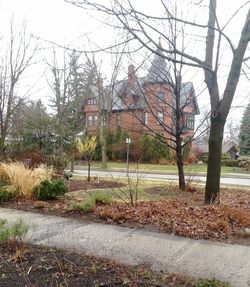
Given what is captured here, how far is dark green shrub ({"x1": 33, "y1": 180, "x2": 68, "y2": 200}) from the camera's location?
28.1 ft

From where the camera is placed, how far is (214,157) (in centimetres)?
794

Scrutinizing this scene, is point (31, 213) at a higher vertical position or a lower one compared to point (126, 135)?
lower

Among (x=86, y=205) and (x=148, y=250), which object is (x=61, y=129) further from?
(x=148, y=250)

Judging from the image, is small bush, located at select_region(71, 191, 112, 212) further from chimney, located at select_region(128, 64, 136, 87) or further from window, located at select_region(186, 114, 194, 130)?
window, located at select_region(186, 114, 194, 130)

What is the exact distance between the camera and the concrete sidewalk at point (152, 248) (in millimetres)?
4074

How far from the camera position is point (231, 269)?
408cm

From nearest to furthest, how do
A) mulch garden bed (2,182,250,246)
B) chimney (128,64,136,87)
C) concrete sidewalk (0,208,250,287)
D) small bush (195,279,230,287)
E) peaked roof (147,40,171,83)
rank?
1. small bush (195,279,230,287)
2. concrete sidewalk (0,208,250,287)
3. mulch garden bed (2,182,250,246)
4. chimney (128,64,136,87)
5. peaked roof (147,40,171,83)

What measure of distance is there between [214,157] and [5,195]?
4889mm

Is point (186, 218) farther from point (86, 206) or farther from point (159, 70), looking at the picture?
point (159, 70)

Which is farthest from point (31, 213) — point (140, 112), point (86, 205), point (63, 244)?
point (140, 112)

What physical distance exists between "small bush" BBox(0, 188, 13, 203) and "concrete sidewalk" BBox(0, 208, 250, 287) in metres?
2.53

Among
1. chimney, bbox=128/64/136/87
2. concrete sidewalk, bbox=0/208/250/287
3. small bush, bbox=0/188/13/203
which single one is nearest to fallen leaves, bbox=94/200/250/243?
concrete sidewalk, bbox=0/208/250/287

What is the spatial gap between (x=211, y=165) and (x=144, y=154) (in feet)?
92.5

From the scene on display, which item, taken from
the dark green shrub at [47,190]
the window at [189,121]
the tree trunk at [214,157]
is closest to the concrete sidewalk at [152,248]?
the dark green shrub at [47,190]
